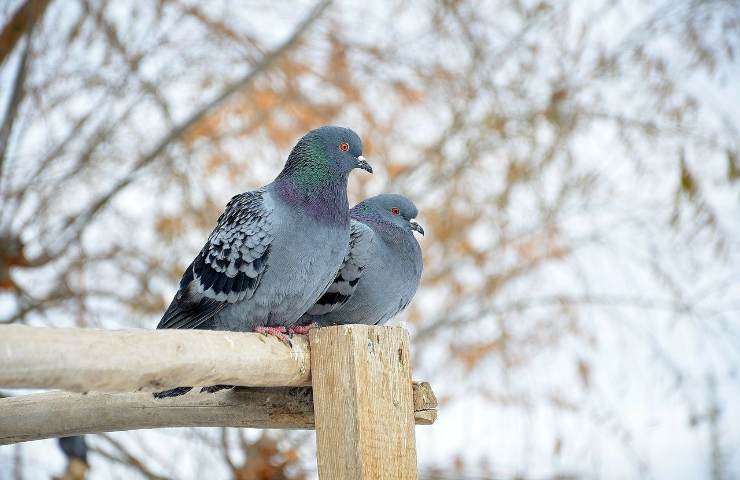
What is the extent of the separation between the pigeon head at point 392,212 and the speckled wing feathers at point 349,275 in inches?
11.0

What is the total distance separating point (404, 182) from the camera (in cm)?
567

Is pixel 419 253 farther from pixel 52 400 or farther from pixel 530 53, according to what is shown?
pixel 530 53

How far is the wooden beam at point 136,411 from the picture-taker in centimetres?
279

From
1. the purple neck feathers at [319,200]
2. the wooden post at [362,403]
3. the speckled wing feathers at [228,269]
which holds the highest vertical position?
the purple neck feathers at [319,200]

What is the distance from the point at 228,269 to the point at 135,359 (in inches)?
39.4

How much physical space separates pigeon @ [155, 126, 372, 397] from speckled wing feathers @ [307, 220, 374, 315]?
32 cm

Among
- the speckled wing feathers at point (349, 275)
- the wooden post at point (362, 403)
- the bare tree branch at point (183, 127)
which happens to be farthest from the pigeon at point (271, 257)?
the bare tree branch at point (183, 127)

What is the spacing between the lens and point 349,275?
3357 millimetres

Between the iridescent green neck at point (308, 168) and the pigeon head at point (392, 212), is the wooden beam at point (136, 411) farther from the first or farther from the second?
the pigeon head at point (392, 212)

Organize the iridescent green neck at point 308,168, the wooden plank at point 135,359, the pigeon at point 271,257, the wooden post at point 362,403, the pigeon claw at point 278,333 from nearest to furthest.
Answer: the wooden plank at point 135,359, the wooden post at point 362,403, the pigeon claw at point 278,333, the pigeon at point 271,257, the iridescent green neck at point 308,168

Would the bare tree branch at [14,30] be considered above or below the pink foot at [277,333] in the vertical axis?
above

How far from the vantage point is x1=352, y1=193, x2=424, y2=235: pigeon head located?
369 cm

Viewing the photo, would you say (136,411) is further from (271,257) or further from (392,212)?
(392,212)

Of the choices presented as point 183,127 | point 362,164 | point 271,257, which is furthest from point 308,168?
point 183,127
